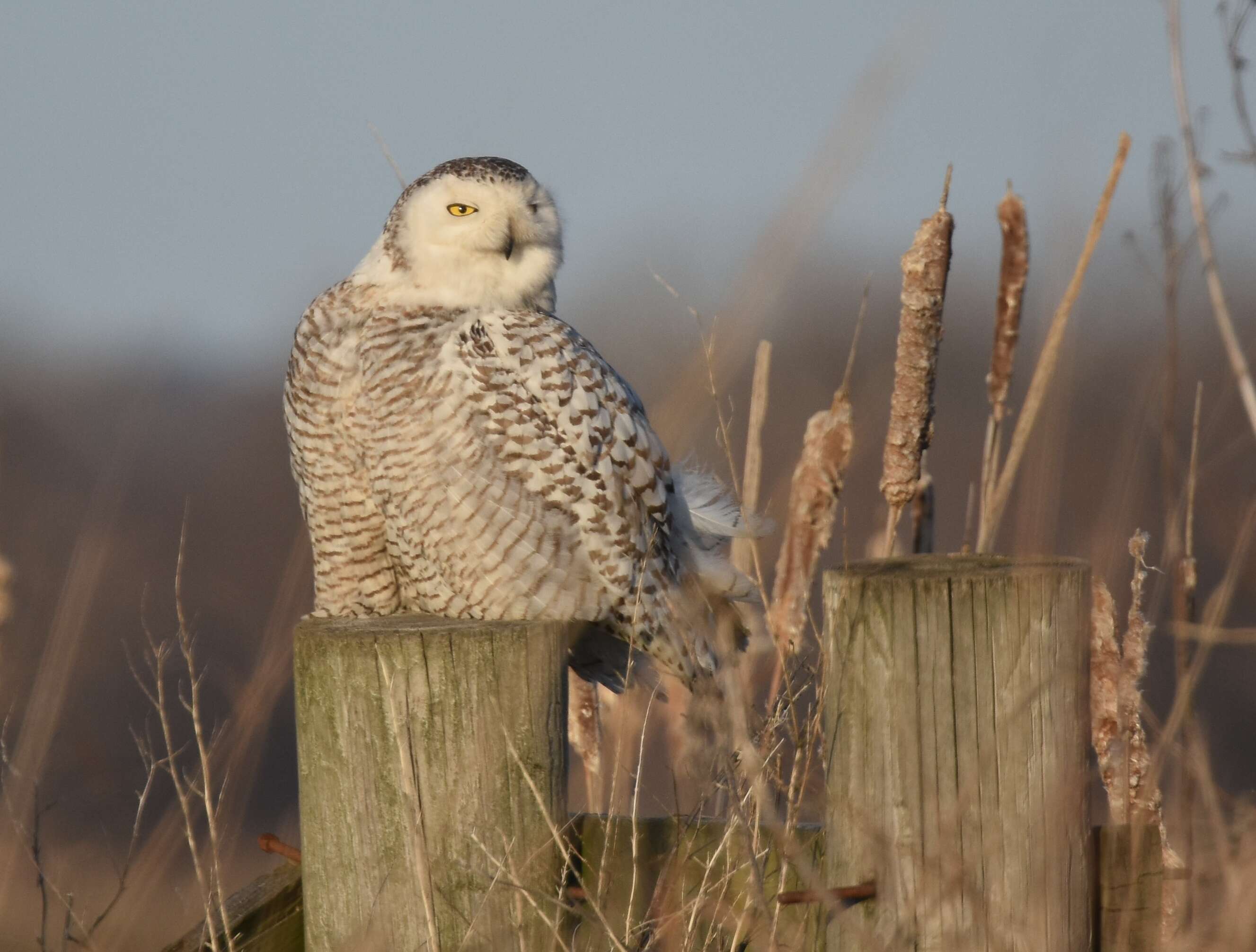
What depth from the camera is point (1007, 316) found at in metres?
2.76

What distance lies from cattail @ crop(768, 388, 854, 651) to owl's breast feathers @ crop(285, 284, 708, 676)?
30 centimetres

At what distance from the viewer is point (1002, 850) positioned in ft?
5.68

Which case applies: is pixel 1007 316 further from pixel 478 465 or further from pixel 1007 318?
pixel 478 465

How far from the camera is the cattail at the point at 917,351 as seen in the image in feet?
8.96

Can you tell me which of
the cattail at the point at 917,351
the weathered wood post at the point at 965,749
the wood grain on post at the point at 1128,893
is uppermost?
the cattail at the point at 917,351

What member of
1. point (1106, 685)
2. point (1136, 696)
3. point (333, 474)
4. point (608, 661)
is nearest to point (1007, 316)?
point (1106, 685)

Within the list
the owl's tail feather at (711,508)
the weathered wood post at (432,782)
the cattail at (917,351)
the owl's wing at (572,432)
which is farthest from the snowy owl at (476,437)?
the weathered wood post at (432,782)

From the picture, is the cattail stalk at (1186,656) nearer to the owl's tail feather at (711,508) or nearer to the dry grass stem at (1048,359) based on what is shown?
the dry grass stem at (1048,359)

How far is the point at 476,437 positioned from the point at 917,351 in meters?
0.98

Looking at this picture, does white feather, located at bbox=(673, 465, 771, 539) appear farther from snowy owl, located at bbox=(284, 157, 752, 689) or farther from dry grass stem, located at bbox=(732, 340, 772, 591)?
dry grass stem, located at bbox=(732, 340, 772, 591)

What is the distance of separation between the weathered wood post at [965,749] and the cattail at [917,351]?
975 mm

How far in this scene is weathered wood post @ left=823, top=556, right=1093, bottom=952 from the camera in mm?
1724

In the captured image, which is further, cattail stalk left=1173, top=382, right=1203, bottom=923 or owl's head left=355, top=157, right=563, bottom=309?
owl's head left=355, top=157, right=563, bottom=309

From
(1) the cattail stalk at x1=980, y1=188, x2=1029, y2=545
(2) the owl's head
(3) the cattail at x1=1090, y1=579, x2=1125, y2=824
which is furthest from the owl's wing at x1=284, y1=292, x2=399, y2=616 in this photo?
(3) the cattail at x1=1090, y1=579, x2=1125, y2=824
